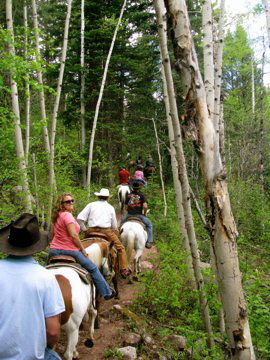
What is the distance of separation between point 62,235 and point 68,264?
1.92ft

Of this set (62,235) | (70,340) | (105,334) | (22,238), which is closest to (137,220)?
(105,334)

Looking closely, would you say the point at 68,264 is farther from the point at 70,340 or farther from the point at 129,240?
the point at 129,240

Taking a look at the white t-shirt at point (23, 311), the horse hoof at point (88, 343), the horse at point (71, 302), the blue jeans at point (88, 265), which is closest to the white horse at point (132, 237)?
the blue jeans at point (88, 265)

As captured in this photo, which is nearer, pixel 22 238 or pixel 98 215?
pixel 22 238

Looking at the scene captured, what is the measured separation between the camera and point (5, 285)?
7.00ft

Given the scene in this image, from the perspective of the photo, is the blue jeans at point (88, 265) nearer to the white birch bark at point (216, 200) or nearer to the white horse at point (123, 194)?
the white birch bark at point (216, 200)

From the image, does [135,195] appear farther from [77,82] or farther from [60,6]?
[60,6]

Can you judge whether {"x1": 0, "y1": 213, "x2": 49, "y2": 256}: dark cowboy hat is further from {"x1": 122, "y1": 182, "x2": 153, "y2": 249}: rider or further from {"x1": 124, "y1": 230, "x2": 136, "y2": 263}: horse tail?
{"x1": 122, "y1": 182, "x2": 153, "y2": 249}: rider

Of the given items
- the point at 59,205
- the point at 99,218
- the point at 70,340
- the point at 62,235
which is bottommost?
the point at 70,340

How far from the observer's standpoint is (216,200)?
2.44m

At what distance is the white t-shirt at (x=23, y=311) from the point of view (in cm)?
211

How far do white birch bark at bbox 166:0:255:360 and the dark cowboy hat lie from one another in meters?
1.37

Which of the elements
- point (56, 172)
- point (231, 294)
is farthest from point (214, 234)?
point (56, 172)

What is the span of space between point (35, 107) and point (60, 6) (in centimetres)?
751
